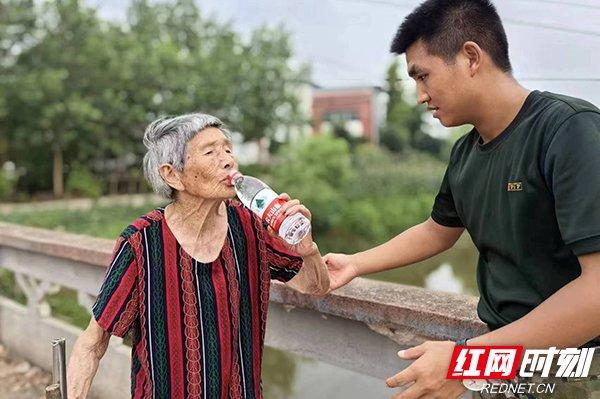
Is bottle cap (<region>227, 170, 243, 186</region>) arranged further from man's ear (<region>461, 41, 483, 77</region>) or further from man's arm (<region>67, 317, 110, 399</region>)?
man's ear (<region>461, 41, 483, 77</region>)

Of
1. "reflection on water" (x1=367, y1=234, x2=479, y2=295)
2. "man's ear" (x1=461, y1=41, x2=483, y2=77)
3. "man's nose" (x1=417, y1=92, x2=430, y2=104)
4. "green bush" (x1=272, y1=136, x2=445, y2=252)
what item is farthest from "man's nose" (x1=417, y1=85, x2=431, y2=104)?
"green bush" (x1=272, y1=136, x2=445, y2=252)

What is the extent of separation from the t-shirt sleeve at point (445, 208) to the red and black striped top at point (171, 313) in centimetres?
65

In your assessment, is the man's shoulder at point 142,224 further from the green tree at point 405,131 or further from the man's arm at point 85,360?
the green tree at point 405,131

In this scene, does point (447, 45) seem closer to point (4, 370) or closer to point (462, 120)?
point (462, 120)

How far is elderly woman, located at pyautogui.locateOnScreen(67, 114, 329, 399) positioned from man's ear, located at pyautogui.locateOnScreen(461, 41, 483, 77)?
2.04 ft

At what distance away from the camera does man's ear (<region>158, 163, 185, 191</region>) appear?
5.16 feet

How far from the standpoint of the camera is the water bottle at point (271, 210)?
1.39 m

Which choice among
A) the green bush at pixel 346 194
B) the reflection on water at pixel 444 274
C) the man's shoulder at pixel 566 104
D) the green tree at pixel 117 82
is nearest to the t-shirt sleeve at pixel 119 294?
the man's shoulder at pixel 566 104

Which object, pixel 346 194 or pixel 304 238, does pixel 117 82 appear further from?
pixel 304 238

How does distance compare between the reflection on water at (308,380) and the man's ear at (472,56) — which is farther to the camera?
the reflection on water at (308,380)

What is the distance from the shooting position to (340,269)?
5.91 feet

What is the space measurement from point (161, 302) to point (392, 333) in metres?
0.80

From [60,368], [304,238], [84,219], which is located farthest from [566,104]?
[84,219]

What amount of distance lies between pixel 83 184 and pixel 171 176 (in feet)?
71.1
